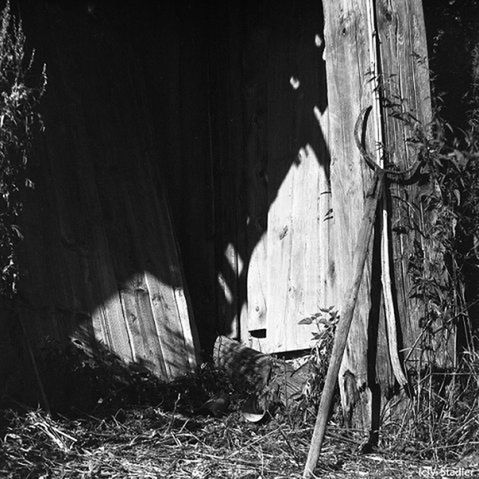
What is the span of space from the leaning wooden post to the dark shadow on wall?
1.05m

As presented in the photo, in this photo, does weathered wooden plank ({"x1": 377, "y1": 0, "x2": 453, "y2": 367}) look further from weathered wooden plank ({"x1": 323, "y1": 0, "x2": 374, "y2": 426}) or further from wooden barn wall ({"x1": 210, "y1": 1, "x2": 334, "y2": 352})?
wooden barn wall ({"x1": 210, "y1": 1, "x2": 334, "y2": 352})

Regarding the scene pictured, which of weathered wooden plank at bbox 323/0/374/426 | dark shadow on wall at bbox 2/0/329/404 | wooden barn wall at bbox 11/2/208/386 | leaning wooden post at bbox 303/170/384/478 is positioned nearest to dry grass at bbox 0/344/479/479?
leaning wooden post at bbox 303/170/384/478

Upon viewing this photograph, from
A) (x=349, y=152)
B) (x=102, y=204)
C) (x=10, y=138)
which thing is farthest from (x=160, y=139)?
(x=349, y=152)

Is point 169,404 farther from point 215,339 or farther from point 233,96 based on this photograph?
point 233,96

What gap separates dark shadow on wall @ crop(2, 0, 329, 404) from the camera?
18.8ft

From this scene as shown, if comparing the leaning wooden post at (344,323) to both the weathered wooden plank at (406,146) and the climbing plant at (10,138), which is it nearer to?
the weathered wooden plank at (406,146)

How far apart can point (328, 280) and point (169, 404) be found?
4.10ft

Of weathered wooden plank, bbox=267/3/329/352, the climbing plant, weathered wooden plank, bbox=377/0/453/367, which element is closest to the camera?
weathered wooden plank, bbox=377/0/453/367

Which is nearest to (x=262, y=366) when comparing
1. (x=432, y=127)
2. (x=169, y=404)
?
(x=169, y=404)

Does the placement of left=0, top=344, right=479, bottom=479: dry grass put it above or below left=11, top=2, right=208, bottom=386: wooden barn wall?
below

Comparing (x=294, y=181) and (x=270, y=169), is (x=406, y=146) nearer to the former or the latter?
(x=294, y=181)

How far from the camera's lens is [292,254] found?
5.82 metres

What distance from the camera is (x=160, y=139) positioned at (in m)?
6.48

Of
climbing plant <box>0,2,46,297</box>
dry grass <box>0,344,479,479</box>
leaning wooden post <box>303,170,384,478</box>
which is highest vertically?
climbing plant <box>0,2,46,297</box>
